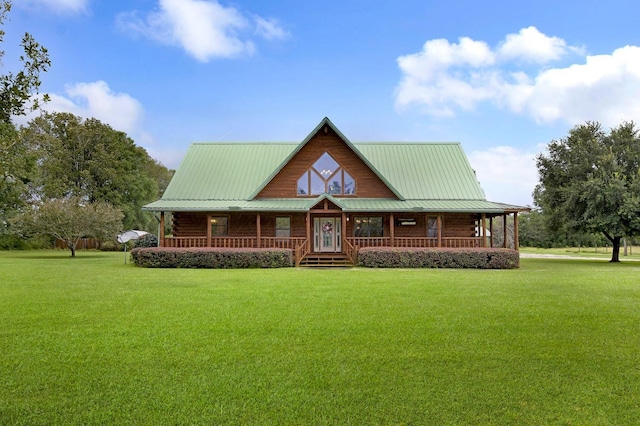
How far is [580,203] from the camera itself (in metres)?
26.8

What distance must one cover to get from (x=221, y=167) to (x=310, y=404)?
24227 millimetres

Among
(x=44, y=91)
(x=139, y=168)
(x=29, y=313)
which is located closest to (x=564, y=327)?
(x=44, y=91)

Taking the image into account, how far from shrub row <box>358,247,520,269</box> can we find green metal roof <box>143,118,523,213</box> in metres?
2.58

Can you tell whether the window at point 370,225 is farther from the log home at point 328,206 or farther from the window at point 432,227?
the window at point 432,227

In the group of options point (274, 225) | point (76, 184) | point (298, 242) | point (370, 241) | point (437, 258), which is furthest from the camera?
point (76, 184)

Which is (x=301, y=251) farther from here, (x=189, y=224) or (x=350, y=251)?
(x=189, y=224)

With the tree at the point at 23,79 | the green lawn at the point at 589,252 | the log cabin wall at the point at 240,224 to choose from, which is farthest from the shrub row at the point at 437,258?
the green lawn at the point at 589,252

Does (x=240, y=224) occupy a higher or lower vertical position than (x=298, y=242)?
higher

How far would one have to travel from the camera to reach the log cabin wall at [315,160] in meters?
24.2

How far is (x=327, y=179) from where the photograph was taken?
80.0 feet

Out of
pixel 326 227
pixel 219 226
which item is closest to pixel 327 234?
pixel 326 227

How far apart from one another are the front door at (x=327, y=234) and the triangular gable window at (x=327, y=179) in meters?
1.67

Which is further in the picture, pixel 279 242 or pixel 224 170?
pixel 224 170

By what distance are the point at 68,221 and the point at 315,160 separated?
58.9 ft
